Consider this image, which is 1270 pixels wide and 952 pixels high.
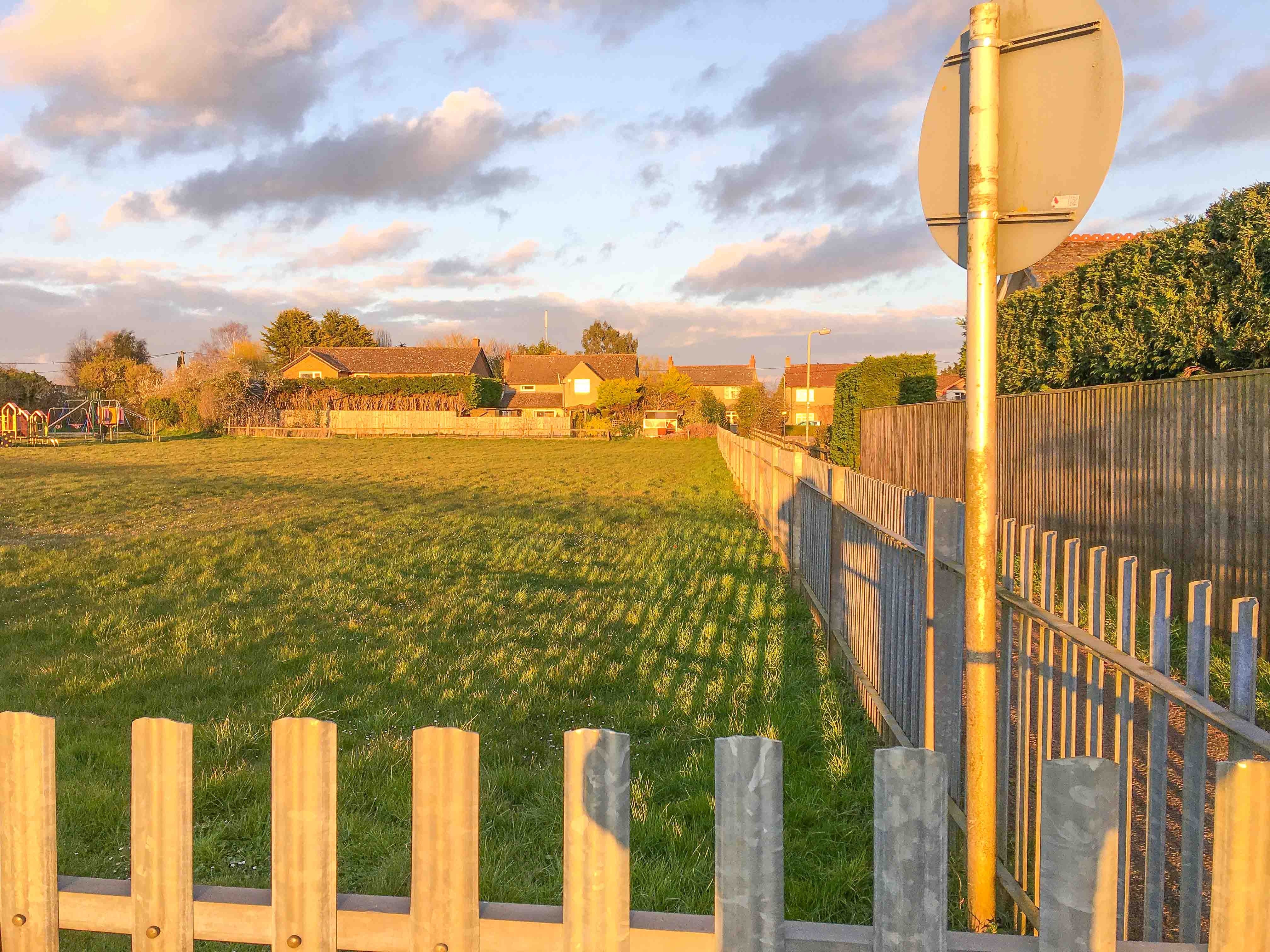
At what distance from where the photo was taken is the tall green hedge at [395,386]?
5675cm

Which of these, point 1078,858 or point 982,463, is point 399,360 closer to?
point 982,463

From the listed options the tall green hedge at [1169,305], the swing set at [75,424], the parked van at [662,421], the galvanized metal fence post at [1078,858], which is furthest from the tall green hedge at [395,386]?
the galvanized metal fence post at [1078,858]

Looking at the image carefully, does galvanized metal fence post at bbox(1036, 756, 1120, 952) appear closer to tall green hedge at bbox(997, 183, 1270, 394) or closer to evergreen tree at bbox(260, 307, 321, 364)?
tall green hedge at bbox(997, 183, 1270, 394)

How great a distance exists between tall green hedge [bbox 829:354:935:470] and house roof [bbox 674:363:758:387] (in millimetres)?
80864

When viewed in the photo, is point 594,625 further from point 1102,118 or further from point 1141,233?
point 1141,233

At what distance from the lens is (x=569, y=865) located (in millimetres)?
1603

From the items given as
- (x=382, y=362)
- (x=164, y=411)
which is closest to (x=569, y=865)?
(x=164, y=411)

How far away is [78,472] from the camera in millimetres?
22969

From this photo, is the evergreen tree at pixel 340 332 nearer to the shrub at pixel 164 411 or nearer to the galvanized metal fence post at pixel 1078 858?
the shrub at pixel 164 411

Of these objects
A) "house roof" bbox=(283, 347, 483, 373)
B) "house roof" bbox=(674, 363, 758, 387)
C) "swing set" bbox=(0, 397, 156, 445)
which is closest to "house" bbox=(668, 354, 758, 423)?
"house roof" bbox=(674, 363, 758, 387)

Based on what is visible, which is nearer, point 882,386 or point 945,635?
point 945,635

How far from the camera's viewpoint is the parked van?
63344 mm

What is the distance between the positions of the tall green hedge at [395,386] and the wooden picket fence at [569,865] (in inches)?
2273

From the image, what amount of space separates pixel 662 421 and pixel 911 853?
6424cm
